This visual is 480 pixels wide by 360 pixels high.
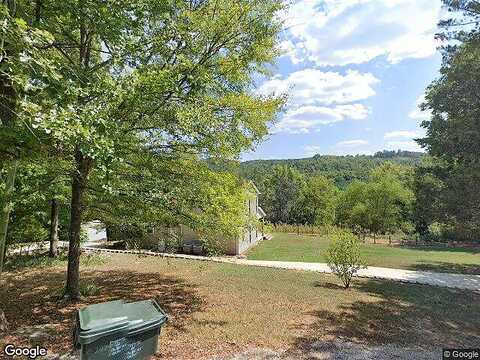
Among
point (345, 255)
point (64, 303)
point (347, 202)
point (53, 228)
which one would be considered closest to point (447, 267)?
point (345, 255)

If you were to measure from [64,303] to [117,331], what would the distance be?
6.73 m

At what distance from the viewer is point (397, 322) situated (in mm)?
8523

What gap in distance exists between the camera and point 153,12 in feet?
23.3

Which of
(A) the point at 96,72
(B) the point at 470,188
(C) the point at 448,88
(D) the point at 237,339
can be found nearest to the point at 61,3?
(A) the point at 96,72

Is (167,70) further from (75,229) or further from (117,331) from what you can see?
(117,331)

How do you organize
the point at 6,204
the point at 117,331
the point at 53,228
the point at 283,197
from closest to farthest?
the point at 117,331, the point at 6,204, the point at 53,228, the point at 283,197

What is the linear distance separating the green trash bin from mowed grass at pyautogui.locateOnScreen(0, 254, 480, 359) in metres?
3.08

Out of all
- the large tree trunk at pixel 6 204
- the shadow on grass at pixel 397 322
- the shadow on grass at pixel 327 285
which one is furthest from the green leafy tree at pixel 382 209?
the large tree trunk at pixel 6 204

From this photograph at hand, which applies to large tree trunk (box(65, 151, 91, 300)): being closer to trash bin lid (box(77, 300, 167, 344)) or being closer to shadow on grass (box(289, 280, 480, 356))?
shadow on grass (box(289, 280, 480, 356))

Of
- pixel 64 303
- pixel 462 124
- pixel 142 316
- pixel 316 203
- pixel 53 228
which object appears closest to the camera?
pixel 142 316

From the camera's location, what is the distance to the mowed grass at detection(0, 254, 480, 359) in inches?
256

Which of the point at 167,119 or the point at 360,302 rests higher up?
the point at 167,119

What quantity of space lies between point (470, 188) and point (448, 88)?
4.38 m

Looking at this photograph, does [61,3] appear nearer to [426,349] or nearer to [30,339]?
[30,339]
